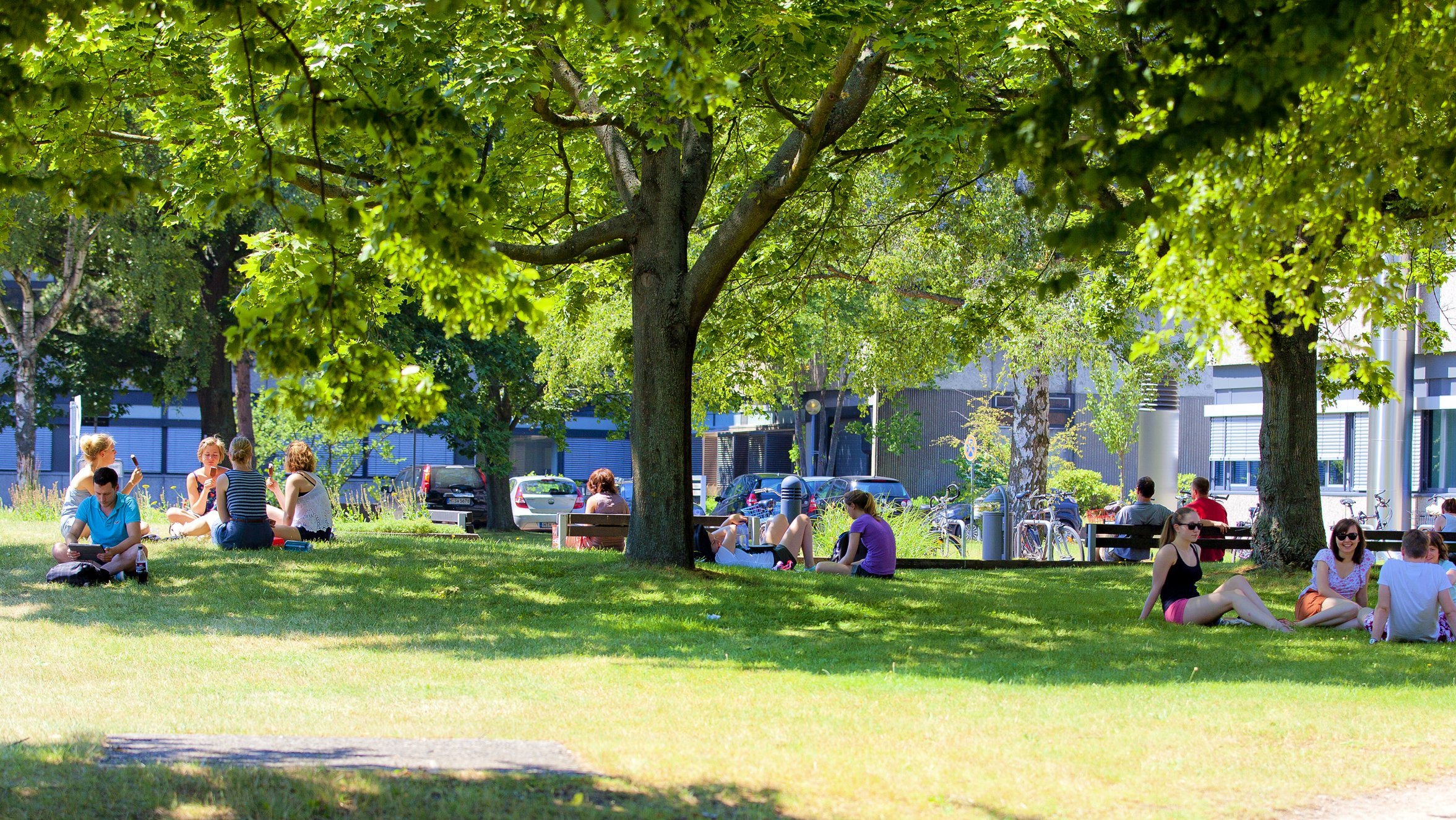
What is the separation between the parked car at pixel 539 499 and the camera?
3231cm

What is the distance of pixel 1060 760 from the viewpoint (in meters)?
6.32

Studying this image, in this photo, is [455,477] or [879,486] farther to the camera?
[879,486]

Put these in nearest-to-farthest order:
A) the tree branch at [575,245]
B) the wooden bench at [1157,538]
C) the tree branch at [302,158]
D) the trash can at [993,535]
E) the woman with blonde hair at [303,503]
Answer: the tree branch at [302,158] → the tree branch at [575,245] → the woman with blonde hair at [303,503] → the wooden bench at [1157,538] → the trash can at [993,535]

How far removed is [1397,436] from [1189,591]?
18.8 metres

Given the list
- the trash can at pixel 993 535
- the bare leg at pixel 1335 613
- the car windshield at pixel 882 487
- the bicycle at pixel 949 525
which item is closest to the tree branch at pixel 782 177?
the bare leg at pixel 1335 613

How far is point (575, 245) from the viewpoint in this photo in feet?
44.6

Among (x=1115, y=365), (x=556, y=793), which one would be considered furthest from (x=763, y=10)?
(x=1115, y=365)

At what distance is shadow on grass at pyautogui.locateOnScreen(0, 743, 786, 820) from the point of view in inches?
196

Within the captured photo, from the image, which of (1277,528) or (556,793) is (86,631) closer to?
(556,793)

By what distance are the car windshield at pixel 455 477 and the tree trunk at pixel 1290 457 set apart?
2142 centimetres

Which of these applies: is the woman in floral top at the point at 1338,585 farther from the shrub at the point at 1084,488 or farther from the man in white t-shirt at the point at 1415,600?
the shrub at the point at 1084,488

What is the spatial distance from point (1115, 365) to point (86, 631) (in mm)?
38232

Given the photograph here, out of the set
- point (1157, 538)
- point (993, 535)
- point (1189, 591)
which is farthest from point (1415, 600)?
point (993, 535)

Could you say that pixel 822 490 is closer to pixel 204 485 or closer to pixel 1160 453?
pixel 1160 453
